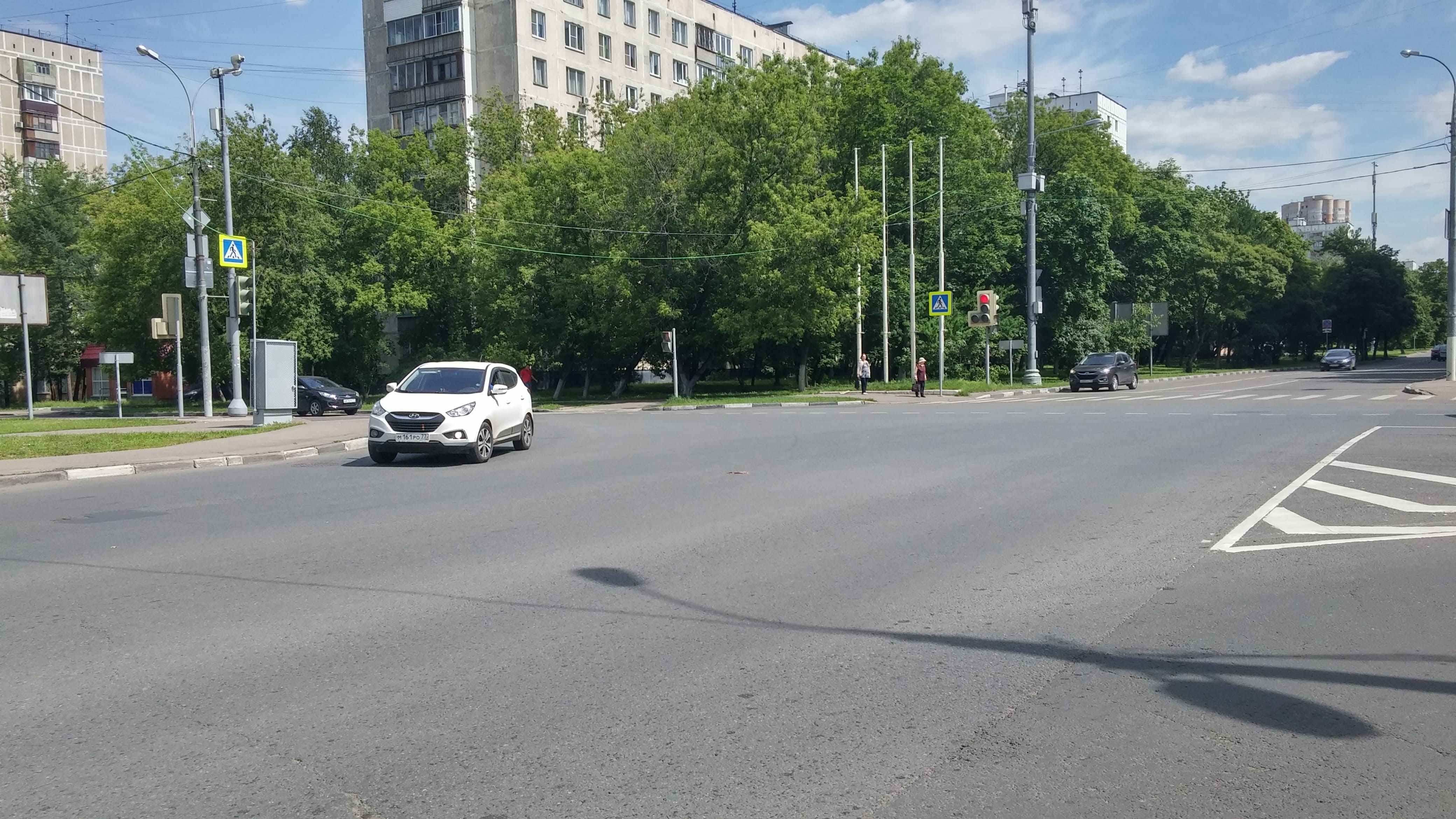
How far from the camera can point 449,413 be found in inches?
638

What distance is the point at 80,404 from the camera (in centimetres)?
5097

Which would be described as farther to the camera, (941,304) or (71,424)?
(941,304)

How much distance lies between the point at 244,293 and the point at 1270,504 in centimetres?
2520

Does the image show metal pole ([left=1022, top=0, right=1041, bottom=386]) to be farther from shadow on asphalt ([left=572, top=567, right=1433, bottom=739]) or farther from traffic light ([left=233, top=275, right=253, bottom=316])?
shadow on asphalt ([left=572, top=567, right=1433, bottom=739])

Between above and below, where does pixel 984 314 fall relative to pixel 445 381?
above

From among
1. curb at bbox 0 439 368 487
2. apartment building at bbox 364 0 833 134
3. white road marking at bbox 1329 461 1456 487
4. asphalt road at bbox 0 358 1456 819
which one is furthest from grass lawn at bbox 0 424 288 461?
apartment building at bbox 364 0 833 134

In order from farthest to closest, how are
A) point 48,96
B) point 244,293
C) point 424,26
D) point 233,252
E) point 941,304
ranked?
1. point 48,96
2. point 424,26
3. point 941,304
4. point 233,252
5. point 244,293

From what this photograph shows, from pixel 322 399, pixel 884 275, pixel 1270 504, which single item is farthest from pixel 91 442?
pixel 884 275

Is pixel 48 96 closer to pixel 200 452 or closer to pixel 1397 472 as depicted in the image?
pixel 200 452

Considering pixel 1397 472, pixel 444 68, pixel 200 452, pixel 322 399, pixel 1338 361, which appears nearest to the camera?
pixel 1397 472

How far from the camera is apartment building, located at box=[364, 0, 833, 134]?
61.8 m

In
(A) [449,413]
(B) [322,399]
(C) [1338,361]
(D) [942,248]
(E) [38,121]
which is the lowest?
(B) [322,399]

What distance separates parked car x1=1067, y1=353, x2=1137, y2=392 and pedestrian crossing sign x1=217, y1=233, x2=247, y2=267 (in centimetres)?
3030

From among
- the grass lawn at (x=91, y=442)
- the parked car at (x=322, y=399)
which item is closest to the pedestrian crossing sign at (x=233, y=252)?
the grass lawn at (x=91, y=442)
